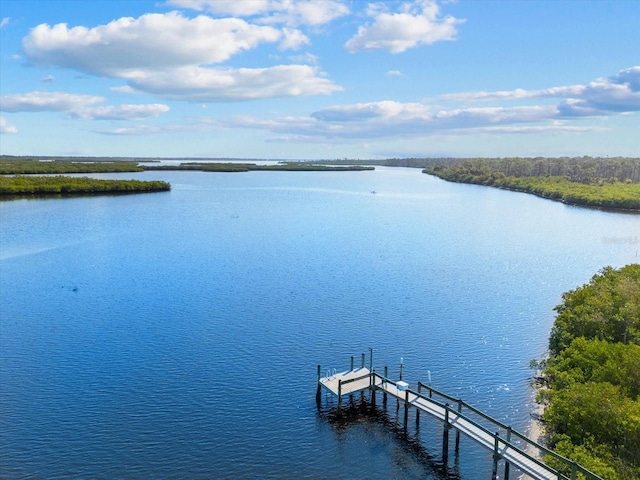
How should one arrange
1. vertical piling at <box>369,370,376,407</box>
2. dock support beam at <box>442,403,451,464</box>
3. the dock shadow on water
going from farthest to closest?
vertical piling at <box>369,370,376,407</box>
dock support beam at <box>442,403,451,464</box>
the dock shadow on water

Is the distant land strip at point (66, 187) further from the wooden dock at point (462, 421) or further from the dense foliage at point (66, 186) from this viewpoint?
the wooden dock at point (462, 421)

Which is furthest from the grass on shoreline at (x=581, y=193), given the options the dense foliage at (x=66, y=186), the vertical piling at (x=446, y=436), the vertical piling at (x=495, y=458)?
the vertical piling at (x=495, y=458)

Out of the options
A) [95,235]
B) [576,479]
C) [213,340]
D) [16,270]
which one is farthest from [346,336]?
[95,235]

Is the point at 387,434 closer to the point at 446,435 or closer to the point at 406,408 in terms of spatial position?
the point at 406,408

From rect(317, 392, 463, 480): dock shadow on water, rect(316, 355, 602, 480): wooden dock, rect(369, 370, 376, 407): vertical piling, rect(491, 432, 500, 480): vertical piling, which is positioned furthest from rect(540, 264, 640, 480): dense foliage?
rect(369, 370, 376, 407): vertical piling

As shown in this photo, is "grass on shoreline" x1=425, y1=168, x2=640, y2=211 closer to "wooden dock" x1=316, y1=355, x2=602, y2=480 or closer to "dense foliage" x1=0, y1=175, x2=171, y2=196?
"dense foliage" x1=0, y1=175, x2=171, y2=196

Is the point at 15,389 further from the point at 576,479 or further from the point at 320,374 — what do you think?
the point at 576,479
